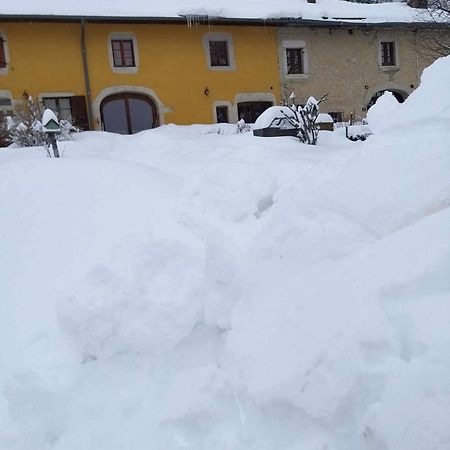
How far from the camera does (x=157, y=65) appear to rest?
15078 mm

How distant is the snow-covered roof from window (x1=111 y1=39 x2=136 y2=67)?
981 mm

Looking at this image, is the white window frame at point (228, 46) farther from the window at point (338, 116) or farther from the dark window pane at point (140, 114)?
the window at point (338, 116)

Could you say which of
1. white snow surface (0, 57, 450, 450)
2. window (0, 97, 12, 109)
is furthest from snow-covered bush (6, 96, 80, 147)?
white snow surface (0, 57, 450, 450)

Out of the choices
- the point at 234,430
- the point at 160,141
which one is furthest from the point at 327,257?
the point at 160,141

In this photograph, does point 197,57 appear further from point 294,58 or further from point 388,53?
point 388,53

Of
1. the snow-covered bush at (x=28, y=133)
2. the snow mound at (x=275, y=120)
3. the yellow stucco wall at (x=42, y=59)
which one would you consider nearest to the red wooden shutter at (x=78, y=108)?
the yellow stucco wall at (x=42, y=59)

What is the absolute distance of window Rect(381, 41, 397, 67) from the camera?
1755cm

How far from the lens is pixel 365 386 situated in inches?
76.4

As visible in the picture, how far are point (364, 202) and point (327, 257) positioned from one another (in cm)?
61

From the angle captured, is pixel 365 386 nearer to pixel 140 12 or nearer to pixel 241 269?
pixel 241 269

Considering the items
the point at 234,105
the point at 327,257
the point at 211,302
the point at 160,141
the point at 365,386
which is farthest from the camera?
the point at 234,105

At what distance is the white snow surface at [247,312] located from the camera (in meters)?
1.99

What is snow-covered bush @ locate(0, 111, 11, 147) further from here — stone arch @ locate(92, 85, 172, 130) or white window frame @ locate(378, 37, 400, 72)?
white window frame @ locate(378, 37, 400, 72)

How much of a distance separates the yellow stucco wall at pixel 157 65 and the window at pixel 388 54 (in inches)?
187
